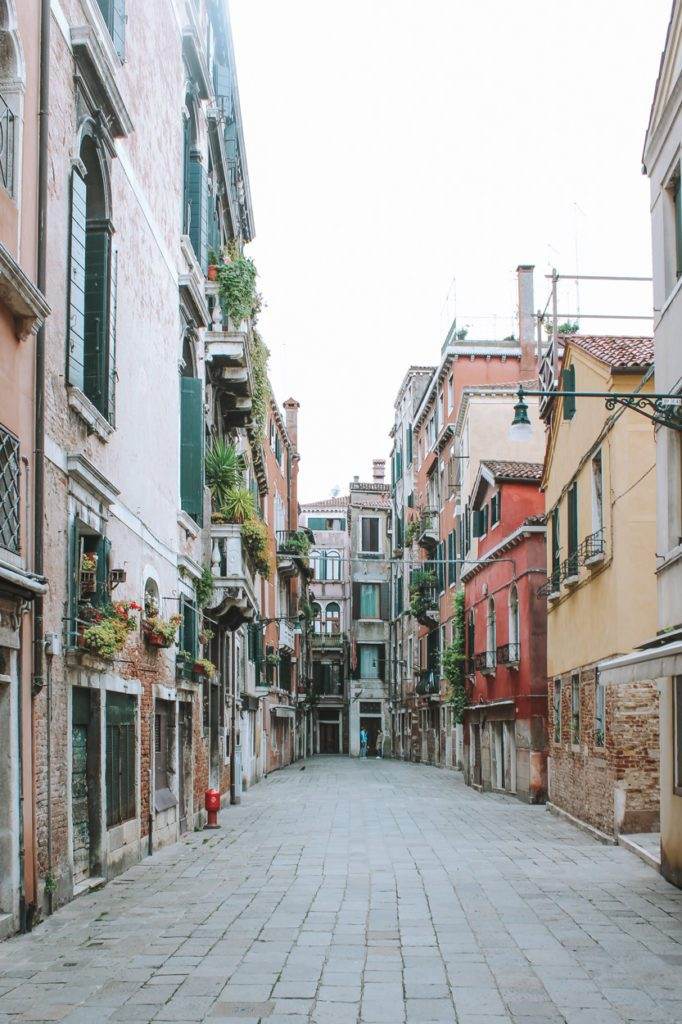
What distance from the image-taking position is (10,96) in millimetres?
10211

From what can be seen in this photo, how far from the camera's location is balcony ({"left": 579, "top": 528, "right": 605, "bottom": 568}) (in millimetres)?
17920

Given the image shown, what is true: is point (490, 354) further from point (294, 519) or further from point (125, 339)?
point (125, 339)

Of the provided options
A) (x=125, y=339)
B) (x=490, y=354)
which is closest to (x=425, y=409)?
(x=490, y=354)

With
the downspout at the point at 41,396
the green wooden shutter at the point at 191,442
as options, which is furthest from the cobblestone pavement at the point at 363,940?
the green wooden shutter at the point at 191,442

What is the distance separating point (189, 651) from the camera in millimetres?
19953

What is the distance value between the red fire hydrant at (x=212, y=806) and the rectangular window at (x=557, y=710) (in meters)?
6.06

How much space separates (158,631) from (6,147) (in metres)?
7.40

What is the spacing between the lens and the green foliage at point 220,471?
880 inches

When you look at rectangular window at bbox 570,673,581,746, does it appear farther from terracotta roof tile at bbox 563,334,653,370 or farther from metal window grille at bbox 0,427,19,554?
metal window grille at bbox 0,427,19,554

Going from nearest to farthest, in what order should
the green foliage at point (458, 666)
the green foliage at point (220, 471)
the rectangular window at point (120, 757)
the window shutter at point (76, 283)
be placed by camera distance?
the window shutter at point (76, 283) → the rectangular window at point (120, 757) → the green foliage at point (220, 471) → the green foliage at point (458, 666)

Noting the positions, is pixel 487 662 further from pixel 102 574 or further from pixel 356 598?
pixel 356 598

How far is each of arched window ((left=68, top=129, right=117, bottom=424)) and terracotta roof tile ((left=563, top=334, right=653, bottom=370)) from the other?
6984 mm

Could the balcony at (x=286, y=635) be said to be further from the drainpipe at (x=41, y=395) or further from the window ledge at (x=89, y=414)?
the drainpipe at (x=41, y=395)

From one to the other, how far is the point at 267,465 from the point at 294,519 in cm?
1411
